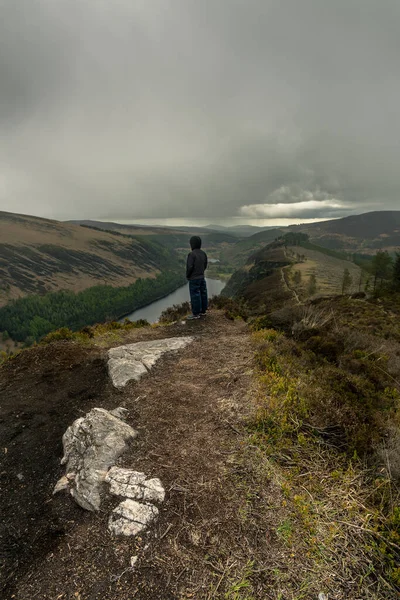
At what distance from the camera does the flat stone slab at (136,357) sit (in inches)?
258

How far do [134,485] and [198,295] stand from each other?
820cm

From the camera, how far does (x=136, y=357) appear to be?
753 cm

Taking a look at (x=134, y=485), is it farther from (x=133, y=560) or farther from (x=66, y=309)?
(x=66, y=309)

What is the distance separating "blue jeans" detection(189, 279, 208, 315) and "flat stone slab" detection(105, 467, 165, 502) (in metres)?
7.69

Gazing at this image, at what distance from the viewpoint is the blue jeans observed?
10.8m

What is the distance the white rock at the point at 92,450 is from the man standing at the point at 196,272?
21.7 feet

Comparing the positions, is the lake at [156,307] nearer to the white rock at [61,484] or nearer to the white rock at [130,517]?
the white rock at [61,484]

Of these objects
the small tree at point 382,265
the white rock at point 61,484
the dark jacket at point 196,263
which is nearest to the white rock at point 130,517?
the white rock at point 61,484

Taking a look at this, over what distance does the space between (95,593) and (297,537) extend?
216 cm

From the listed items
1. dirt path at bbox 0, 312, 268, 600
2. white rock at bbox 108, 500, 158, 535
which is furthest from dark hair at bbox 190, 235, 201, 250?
white rock at bbox 108, 500, 158, 535

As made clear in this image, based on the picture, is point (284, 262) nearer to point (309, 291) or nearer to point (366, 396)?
point (309, 291)

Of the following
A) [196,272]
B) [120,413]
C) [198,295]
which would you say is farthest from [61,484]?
[198,295]

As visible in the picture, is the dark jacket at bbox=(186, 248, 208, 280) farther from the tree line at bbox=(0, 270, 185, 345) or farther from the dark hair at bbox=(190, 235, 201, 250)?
the tree line at bbox=(0, 270, 185, 345)

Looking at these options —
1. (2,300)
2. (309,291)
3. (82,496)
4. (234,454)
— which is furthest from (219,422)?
(2,300)
